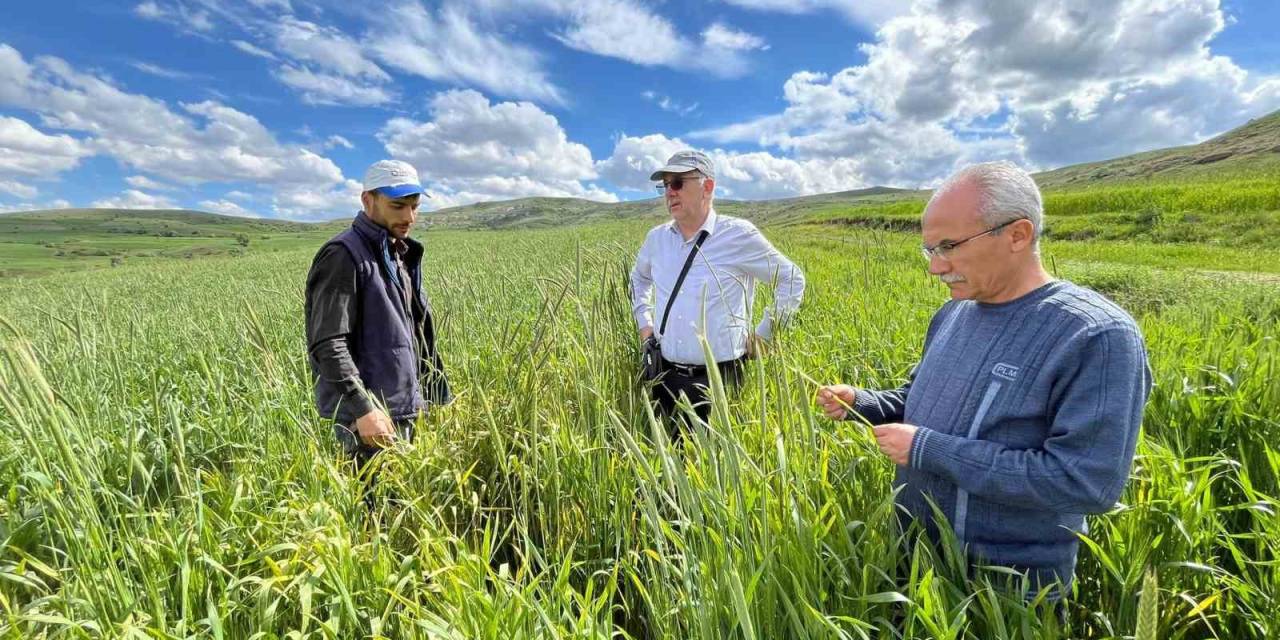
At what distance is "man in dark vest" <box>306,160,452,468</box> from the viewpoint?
2600 millimetres

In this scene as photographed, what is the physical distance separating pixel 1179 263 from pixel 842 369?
12357 millimetres

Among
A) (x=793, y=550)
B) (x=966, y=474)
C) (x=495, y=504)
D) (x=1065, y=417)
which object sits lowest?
(x=495, y=504)

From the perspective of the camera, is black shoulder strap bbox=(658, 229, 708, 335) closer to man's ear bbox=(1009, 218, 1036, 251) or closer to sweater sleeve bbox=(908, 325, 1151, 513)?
man's ear bbox=(1009, 218, 1036, 251)

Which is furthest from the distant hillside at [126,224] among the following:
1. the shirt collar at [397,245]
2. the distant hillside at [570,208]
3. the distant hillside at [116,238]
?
the shirt collar at [397,245]

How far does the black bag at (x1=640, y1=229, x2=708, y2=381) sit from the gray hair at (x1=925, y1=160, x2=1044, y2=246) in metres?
2.03

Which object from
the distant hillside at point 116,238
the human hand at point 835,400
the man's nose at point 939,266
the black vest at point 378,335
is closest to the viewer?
the man's nose at point 939,266

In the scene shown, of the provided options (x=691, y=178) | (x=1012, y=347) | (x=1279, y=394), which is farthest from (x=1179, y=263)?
(x=1012, y=347)

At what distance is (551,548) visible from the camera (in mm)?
2262

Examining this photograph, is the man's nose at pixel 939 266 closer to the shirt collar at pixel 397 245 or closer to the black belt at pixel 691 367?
the black belt at pixel 691 367

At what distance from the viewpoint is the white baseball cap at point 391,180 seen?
2.78m

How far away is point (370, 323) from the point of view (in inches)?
110

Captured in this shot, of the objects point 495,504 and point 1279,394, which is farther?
point 495,504

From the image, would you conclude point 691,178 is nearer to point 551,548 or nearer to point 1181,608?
point 551,548

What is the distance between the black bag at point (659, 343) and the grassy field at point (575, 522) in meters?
0.21
